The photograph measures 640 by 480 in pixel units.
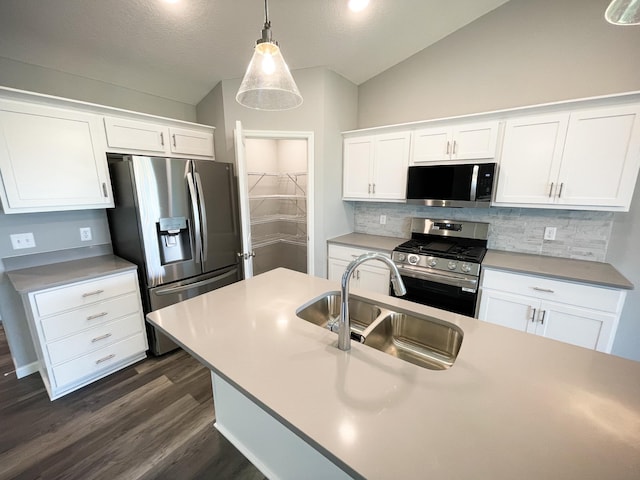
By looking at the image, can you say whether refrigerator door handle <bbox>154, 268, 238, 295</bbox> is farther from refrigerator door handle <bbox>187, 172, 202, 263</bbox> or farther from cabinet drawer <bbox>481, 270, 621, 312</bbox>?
cabinet drawer <bbox>481, 270, 621, 312</bbox>

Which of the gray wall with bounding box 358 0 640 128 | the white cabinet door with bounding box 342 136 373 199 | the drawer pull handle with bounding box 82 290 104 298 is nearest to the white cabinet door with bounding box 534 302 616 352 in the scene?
the gray wall with bounding box 358 0 640 128

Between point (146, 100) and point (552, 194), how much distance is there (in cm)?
366

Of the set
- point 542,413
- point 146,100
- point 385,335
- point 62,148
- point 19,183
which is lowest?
point 385,335

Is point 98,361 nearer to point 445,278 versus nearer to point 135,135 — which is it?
point 135,135

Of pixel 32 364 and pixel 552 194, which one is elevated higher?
pixel 552 194

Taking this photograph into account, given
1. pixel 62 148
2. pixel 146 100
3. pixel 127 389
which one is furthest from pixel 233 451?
pixel 146 100

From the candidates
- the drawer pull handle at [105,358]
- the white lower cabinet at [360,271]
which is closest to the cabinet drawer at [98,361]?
the drawer pull handle at [105,358]

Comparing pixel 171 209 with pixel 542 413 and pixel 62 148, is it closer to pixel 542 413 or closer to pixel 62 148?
pixel 62 148

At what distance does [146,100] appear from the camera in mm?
2578

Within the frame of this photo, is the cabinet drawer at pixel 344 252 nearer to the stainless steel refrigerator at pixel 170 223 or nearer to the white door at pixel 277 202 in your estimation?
the white door at pixel 277 202

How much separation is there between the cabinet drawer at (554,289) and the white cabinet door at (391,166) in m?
1.13

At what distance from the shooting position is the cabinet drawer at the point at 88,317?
179 cm

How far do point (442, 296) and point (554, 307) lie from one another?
728 millimetres

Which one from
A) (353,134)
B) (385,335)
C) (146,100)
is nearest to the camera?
(385,335)
